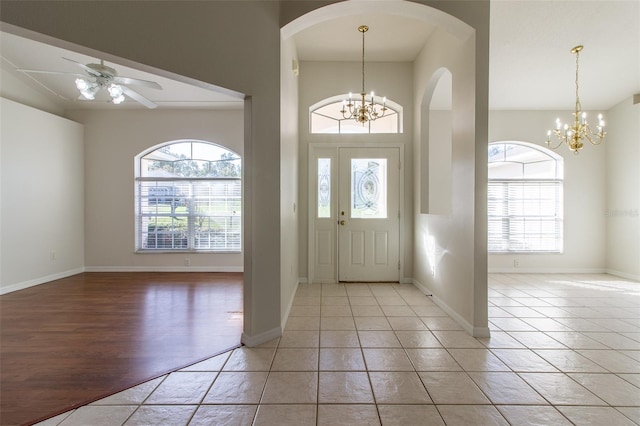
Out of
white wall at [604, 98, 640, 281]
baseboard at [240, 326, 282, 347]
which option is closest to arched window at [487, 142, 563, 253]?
white wall at [604, 98, 640, 281]

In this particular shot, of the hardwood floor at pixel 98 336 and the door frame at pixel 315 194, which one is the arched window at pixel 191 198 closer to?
the hardwood floor at pixel 98 336

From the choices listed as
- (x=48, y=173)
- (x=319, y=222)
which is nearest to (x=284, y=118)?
(x=319, y=222)

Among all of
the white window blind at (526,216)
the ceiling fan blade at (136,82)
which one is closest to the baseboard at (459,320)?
the white window blind at (526,216)

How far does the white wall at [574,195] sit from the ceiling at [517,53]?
0.92ft

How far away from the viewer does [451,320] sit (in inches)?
129

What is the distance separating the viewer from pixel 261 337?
2.71 m

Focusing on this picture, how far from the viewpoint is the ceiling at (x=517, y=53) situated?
145 inches

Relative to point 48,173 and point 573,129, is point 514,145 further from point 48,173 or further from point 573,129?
point 48,173

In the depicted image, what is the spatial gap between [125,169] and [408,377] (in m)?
5.97

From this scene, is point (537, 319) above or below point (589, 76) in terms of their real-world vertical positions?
below

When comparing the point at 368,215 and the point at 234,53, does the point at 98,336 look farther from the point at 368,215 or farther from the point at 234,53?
the point at 368,215

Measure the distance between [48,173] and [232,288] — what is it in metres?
3.70

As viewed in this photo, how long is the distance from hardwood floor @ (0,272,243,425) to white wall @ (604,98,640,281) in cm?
663

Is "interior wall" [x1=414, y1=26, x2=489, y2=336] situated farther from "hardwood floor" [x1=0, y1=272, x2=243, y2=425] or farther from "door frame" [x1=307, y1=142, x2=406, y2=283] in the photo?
"hardwood floor" [x1=0, y1=272, x2=243, y2=425]
